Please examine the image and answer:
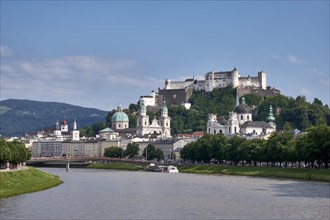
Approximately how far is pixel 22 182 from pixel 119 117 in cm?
12367

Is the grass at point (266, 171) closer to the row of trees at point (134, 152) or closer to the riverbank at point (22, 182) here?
the riverbank at point (22, 182)

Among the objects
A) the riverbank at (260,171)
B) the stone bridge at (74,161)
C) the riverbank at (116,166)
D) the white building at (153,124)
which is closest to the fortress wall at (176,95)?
the white building at (153,124)

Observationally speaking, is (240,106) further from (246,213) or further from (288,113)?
(246,213)

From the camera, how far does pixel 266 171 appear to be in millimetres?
76562

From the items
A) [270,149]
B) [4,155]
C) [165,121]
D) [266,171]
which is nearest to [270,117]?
[165,121]

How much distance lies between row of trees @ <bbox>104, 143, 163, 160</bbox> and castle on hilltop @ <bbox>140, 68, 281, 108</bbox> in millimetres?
33678

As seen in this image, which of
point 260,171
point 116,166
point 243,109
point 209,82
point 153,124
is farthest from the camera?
point 209,82

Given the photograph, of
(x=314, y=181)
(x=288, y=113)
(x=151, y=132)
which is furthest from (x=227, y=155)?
(x=151, y=132)

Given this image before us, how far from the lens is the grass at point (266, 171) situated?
64875 millimetres

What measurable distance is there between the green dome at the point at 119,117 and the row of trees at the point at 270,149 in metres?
67.2

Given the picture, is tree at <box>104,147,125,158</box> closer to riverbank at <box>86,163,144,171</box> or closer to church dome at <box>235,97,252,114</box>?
riverbank at <box>86,163,144,171</box>

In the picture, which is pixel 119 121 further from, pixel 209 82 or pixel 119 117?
pixel 209 82

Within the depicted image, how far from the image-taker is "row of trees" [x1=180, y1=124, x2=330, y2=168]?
222 ft

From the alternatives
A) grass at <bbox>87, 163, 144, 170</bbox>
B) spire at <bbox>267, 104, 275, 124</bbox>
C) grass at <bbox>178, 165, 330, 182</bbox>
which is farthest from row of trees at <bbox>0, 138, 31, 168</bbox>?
spire at <bbox>267, 104, 275, 124</bbox>
